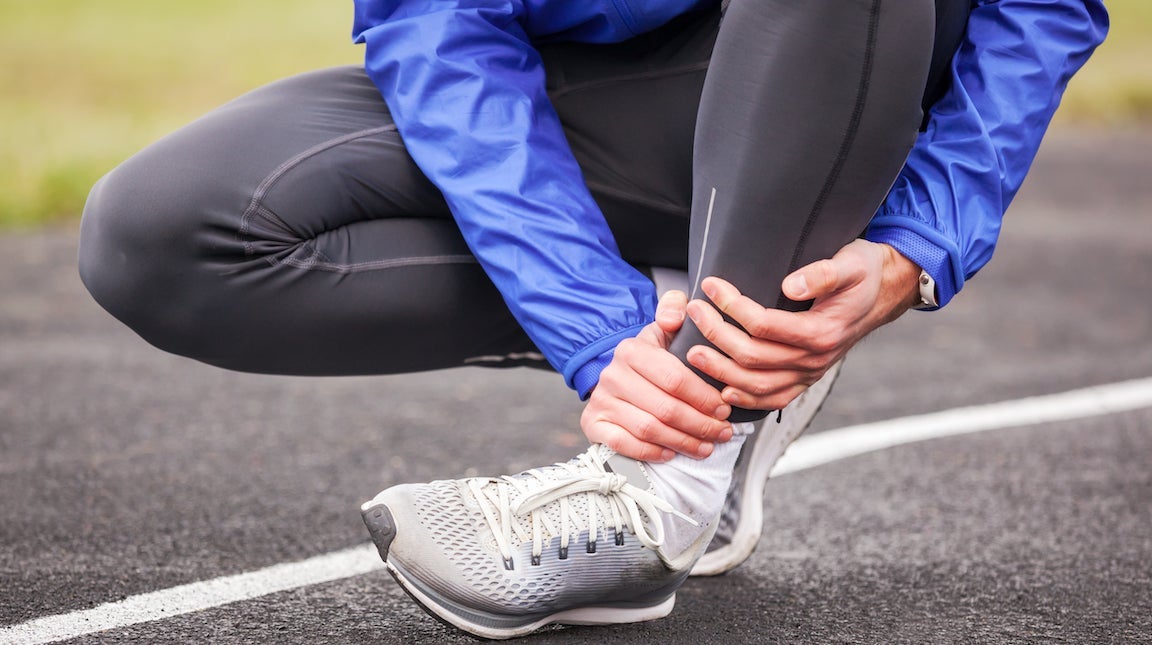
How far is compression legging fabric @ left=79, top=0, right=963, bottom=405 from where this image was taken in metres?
1.27

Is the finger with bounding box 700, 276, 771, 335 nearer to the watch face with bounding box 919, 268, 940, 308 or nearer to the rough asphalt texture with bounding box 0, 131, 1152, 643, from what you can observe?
the watch face with bounding box 919, 268, 940, 308

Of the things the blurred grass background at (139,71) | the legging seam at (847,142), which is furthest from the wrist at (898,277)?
the blurred grass background at (139,71)

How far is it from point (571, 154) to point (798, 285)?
379 mm

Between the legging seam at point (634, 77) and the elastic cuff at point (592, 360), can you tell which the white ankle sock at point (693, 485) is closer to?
the elastic cuff at point (592, 360)

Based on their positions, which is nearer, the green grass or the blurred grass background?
the green grass

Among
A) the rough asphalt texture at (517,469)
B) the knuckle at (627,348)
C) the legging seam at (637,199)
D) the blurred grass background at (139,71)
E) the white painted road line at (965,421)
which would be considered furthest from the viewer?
the blurred grass background at (139,71)

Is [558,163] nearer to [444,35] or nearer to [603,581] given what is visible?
[444,35]

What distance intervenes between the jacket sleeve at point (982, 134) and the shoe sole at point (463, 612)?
1.63 ft

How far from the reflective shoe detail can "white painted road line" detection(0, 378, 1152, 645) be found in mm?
429

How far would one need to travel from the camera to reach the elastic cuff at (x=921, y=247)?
3.70ft

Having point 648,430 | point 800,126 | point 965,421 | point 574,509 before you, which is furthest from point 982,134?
point 965,421

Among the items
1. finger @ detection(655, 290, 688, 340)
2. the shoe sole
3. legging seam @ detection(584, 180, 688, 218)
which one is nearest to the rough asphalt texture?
the shoe sole

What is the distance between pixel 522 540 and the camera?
3.74 feet

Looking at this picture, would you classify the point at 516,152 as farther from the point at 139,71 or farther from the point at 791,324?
the point at 139,71
